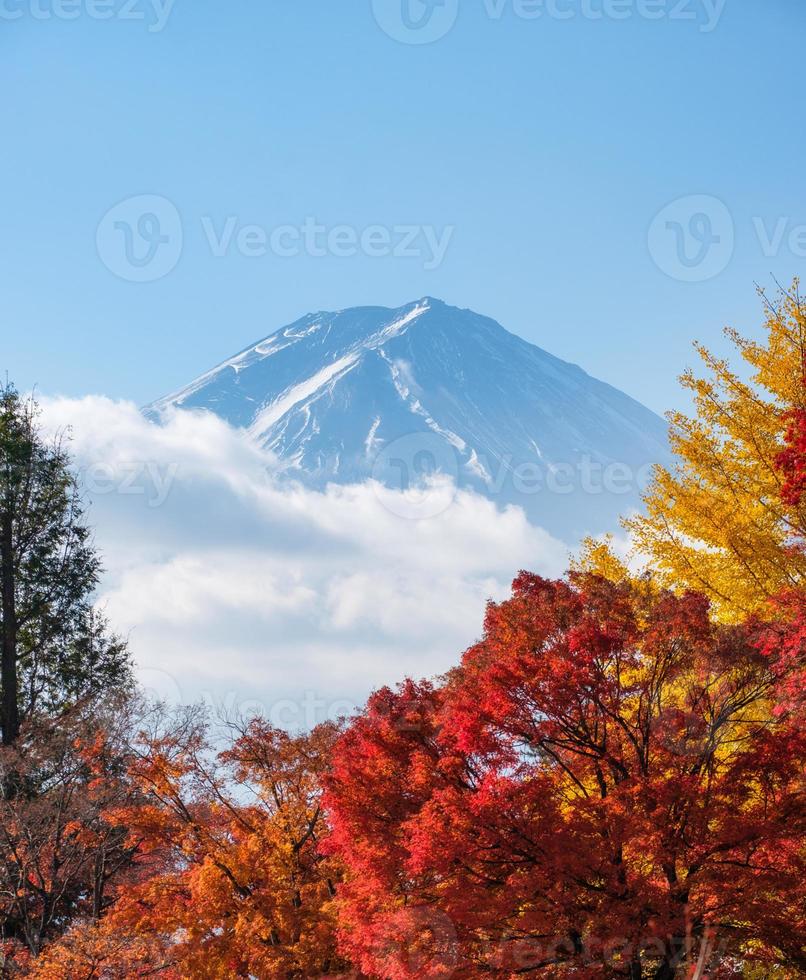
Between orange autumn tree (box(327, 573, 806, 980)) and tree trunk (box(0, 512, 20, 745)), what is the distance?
17165mm

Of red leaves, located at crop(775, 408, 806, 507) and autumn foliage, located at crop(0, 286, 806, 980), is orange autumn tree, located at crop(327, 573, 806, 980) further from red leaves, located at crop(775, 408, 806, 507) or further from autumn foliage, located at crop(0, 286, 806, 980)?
red leaves, located at crop(775, 408, 806, 507)

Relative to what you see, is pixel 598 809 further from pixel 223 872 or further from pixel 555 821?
pixel 223 872

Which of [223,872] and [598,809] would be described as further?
[223,872]

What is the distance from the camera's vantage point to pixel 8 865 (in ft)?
67.5

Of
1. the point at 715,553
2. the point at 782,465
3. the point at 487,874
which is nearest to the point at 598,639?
the point at 487,874

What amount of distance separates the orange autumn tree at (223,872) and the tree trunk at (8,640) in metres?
8.89

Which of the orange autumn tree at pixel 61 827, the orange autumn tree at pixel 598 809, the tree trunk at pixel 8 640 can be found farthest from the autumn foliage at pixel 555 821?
the tree trunk at pixel 8 640

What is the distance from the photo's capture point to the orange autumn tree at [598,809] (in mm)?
12586

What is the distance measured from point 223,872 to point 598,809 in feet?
25.6

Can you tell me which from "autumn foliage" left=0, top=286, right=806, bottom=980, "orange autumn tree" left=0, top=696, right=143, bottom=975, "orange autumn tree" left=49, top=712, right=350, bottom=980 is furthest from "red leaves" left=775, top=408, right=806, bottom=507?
"orange autumn tree" left=0, top=696, right=143, bottom=975

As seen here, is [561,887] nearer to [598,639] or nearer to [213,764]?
[598,639]

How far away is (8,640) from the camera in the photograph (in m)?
30.5

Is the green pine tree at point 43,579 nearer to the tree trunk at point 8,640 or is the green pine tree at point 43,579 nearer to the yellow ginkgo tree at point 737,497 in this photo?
the tree trunk at point 8,640

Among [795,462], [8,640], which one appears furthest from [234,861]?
[8,640]
